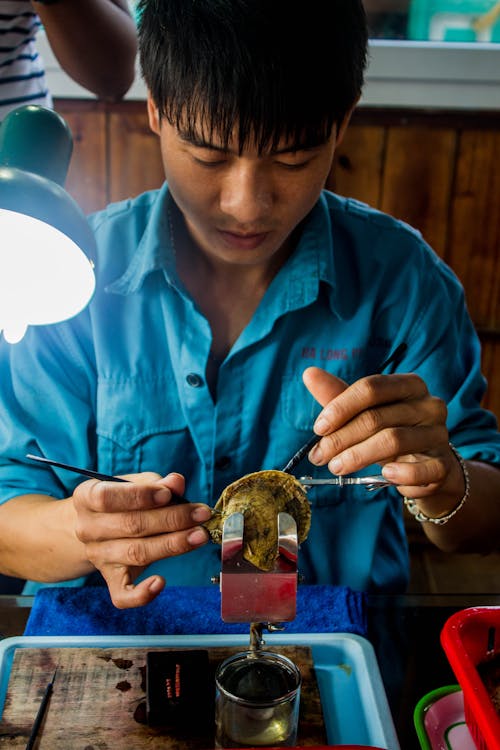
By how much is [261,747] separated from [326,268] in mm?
779

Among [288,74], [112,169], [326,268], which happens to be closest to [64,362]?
[326,268]

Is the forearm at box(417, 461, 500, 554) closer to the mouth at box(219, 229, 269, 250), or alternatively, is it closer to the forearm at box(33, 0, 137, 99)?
the mouth at box(219, 229, 269, 250)

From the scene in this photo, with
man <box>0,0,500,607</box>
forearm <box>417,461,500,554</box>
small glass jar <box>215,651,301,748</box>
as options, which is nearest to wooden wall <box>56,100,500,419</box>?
man <box>0,0,500,607</box>

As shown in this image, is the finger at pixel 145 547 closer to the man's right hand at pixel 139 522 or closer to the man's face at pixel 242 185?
the man's right hand at pixel 139 522

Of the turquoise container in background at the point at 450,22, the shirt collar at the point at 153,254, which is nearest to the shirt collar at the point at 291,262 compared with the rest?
the shirt collar at the point at 153,254

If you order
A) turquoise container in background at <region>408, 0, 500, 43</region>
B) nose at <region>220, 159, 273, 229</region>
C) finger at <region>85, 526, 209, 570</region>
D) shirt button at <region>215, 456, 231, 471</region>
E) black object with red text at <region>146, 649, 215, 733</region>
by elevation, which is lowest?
black object with red text at <region>146, 649, 215, 733</region>

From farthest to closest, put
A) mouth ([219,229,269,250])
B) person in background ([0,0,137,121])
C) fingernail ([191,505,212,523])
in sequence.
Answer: person in background ([0,0,137,121]), mouth ([219,229,269,250]), fingernail ([191,505,212,523])

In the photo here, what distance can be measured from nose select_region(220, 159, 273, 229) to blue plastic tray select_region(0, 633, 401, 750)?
23.1 inches

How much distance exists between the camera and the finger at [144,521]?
35.3 inches

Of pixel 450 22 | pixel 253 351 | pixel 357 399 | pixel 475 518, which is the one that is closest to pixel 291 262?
pixel 253 351

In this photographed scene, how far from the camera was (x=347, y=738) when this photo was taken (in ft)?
2.94

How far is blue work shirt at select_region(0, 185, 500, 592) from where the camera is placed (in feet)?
4.16

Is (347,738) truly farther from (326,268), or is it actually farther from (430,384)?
(326,268)

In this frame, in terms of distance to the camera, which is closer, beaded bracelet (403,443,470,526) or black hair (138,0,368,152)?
black hair (138,0,368,152)
